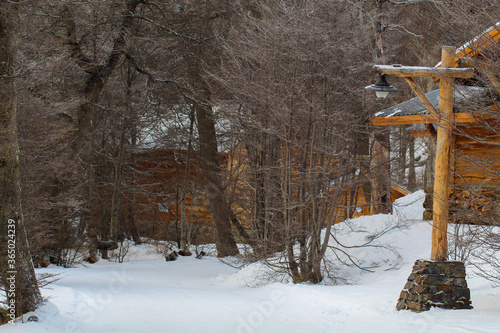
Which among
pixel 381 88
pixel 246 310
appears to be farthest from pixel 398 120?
pixel 246 310

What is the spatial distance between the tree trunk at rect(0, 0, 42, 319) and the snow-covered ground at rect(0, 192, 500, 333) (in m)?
0.39

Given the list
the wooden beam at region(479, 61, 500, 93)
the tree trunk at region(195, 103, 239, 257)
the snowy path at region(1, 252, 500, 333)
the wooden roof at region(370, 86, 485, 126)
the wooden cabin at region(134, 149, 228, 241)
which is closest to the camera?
the wooden beam at region(479, 61, 500, 93)

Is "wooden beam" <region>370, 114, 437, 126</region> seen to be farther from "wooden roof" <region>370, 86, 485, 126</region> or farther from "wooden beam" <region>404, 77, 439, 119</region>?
"wooden beam" <region>404, 77, 439, 119</region>

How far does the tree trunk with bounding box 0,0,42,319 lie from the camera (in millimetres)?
7898

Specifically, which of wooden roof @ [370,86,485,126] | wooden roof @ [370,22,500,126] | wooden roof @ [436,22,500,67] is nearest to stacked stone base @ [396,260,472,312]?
wooden roof @ [370,22,500,126]

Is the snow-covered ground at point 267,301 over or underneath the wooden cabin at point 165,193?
underneath

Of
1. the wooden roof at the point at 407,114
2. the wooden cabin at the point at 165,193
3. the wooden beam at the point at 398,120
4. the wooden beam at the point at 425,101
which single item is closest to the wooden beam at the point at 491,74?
the wooden beam at the point at 425,101

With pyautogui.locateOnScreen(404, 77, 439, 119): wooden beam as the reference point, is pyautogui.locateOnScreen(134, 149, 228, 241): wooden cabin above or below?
below

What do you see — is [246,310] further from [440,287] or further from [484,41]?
[484,41]

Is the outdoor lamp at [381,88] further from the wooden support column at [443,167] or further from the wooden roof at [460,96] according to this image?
the wooden support column at [443,167]

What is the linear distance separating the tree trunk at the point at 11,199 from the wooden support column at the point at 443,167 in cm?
572

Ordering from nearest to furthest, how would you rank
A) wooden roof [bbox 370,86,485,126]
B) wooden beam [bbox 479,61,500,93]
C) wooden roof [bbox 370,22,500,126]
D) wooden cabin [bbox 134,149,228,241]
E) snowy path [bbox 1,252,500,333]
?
wooden beam [bbox 479,61,500,93] < wooden roof [bbox 370,22,500,126] < snowy path [bbox 1,252,500,333] < wooden roof [bbox 370,86,485,126] < wooden cabin [bbox 134,149,228,241]

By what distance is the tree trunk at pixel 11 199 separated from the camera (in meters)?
7.90

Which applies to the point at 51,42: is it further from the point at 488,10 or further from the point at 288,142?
the point at 488,10
